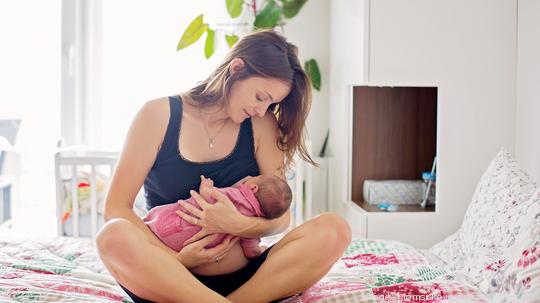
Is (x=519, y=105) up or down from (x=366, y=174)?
up

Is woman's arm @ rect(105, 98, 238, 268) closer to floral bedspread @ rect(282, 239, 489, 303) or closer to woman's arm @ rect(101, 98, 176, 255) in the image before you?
woman's arm @ rect(101, 98, 176, 255)

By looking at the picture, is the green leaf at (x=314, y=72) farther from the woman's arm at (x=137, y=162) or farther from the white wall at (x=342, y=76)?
the woman's arm at (x=137, y=162)

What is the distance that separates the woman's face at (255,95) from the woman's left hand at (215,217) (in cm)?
26

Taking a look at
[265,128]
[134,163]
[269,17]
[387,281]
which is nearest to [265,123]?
[265,128]

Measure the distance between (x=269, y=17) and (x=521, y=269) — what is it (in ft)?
6.97

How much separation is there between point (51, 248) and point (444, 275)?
1.27 meters

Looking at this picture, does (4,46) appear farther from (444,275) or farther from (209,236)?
(444,275)

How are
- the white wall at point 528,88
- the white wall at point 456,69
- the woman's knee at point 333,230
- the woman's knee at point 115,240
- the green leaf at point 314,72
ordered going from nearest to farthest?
the woman's knee at point 115,240 → the woman's knee at point 333,230 → the white wall at point 528,88 → the white wall at point 456,69 → the green leaf at point 314,72

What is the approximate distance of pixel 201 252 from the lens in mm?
1599

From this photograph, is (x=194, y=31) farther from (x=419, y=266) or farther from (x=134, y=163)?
(x=419, y=266)

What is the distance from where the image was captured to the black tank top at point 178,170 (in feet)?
5.73

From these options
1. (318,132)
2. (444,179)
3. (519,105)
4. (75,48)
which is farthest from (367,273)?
(75,48)

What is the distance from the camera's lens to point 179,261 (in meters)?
1.54

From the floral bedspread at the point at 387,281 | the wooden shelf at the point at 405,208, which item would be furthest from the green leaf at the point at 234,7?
the floral bedspread at the point at 387,281
